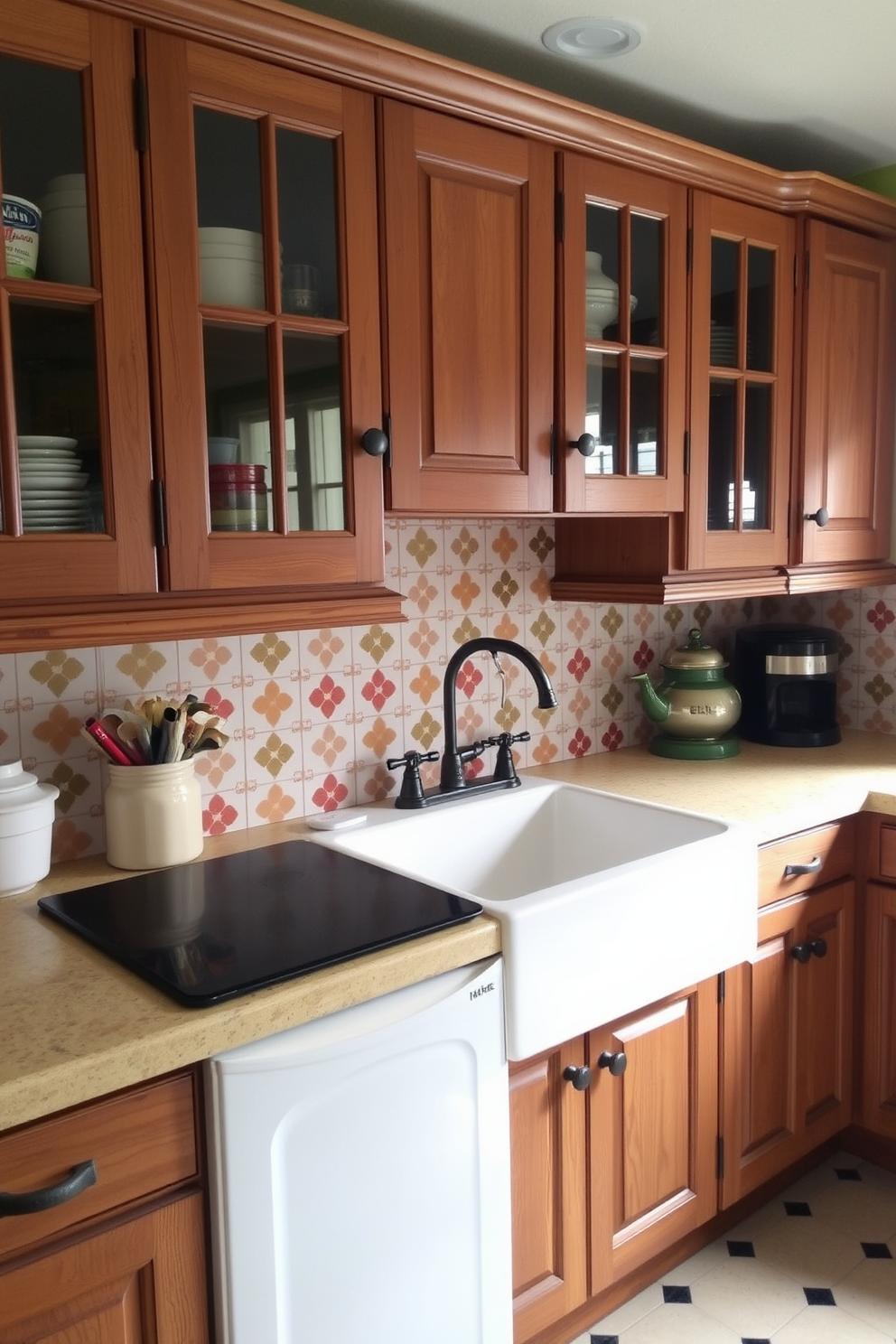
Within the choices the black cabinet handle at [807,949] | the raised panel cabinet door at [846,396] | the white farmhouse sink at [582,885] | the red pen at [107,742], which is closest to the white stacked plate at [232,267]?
the red pen at [107,742]

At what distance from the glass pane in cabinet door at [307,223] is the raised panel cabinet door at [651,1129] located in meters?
1.22

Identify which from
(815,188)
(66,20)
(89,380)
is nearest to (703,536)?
(815,188)

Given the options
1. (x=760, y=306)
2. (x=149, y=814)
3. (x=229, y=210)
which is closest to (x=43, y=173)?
(x=229, y=210)

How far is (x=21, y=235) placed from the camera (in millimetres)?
1332

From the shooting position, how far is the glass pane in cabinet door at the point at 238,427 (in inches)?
59.0

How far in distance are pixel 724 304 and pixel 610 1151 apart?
1.65m

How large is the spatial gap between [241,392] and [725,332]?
1.16 meters

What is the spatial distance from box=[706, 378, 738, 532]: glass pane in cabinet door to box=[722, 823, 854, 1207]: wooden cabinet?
68cm

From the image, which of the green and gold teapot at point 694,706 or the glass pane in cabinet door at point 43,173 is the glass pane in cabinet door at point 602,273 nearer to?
the green and gold teapot at point 694,706

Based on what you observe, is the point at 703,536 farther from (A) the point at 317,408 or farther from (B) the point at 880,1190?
(B) the point at 880,1190

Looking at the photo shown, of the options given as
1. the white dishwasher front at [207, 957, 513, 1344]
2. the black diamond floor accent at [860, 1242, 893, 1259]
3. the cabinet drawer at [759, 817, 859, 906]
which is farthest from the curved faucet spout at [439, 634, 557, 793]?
the black diamond floor accent at [860, 1242, 893, 1259]

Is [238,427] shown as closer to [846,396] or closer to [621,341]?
[621,341]

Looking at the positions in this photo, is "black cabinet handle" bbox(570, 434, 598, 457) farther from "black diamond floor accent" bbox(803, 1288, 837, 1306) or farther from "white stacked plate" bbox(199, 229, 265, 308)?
"black diamond floor accent" bbox(803, 1288, 837, 1306)

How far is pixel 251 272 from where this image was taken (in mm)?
1521
